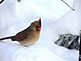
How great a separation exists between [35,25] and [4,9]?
1.07ft

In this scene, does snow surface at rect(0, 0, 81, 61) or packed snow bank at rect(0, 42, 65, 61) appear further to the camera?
snow surface at rect(0, 0, 81, 61)

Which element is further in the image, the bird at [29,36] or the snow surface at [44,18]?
the snow surface at [44,18]

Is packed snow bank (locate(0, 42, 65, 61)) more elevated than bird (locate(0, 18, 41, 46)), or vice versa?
bird (locate(0, 18, 41, 46))

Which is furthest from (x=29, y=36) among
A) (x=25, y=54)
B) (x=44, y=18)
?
(x=44, y=18)

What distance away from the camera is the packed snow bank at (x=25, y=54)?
0.88 meters

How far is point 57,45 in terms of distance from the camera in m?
1.07

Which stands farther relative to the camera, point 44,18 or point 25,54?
point 44,18

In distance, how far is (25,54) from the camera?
90 centimetres

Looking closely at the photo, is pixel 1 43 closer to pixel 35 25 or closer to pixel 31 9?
pixel 35 25

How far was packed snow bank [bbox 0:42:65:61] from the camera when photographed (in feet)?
2.89

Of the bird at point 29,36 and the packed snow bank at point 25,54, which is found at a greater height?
the bird at point 29,36

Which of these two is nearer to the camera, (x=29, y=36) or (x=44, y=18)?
(x=29, y=36)

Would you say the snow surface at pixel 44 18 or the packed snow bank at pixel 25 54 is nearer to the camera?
the packed snow bank at pixel 25 54

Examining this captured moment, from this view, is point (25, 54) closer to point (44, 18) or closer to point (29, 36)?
point (29, 36)
